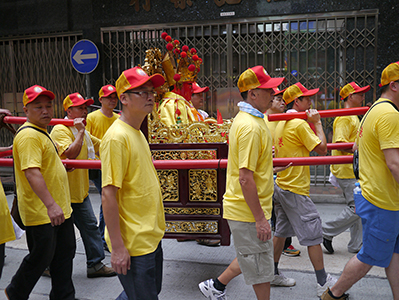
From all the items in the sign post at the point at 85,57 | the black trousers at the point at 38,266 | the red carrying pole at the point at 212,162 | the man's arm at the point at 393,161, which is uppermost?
the sign post at the point at 85,57

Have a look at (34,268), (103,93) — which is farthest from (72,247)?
(103,93)

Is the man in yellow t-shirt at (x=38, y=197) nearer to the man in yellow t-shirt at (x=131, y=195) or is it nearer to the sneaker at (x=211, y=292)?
the man in yellow t-shirt at (x=131, y=195)

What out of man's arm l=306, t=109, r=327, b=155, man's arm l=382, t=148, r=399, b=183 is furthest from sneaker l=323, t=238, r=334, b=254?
man's arm l=382, t=148, r=399, b=183

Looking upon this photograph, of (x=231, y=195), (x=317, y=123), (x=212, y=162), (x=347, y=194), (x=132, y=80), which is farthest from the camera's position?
(x=347, y=194)

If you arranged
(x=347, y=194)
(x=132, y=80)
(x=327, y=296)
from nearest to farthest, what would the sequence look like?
1. (x=132, y=80)
2. (x=327, y=296)
3. (x=347, y=194)

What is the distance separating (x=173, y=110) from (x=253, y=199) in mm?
1952

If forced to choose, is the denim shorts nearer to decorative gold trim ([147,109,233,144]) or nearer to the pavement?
the pavement

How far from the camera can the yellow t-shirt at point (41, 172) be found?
2.79 m

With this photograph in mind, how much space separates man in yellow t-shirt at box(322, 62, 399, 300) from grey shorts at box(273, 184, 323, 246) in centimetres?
50

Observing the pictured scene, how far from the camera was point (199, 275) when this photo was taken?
3832 mm

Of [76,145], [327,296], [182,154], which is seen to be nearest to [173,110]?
[182,154]

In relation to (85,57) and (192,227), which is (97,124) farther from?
(85,57)

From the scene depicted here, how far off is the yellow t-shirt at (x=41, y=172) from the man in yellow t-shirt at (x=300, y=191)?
197 cm

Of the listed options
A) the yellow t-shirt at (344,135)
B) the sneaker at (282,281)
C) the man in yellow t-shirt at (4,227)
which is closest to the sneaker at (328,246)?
the yellow t-shirt at (344,135)
